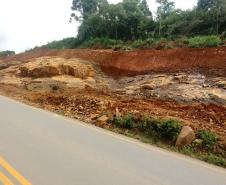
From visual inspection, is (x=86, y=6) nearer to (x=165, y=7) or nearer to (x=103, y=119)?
(x=165, y=7)

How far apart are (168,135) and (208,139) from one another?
1.22 meters

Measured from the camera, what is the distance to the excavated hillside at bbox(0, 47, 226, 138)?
50.0ft

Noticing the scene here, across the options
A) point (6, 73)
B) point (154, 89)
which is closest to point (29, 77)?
point (6, 73)

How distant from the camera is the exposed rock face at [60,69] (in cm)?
2608

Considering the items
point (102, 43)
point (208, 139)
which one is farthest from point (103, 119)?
point (102, 43)

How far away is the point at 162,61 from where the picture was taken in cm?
2508

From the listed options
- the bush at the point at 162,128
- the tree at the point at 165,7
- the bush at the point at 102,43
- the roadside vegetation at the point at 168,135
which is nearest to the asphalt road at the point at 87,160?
the roadside vegetation at the point at 168,135

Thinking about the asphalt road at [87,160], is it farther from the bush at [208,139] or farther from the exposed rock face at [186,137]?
the bush at [208,139]

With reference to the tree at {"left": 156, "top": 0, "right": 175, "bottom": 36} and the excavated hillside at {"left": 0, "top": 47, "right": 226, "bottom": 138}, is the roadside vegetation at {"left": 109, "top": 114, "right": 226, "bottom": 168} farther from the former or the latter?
the tree at {"left": 156, "top": 0, "right": 175, "bottom": 36}

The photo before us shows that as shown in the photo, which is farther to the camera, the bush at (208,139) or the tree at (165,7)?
the tree at (165,7)

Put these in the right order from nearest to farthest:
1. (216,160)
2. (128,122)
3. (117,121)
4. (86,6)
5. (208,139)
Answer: (216,160), (208,139), (128,122), (117,121), (86,6)

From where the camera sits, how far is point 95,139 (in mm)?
11047

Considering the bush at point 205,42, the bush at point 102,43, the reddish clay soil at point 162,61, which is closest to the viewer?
the reddish clay soil at point 162,61

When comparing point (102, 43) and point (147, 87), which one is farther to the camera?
point (102, 43)
